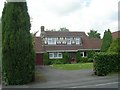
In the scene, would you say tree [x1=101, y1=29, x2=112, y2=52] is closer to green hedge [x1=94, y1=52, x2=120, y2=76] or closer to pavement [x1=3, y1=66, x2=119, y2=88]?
green hedge [x1=94, y1=52, x2=120, y2=76]

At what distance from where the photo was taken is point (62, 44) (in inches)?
2263

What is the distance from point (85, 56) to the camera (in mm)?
56656

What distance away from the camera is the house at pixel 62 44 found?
55.6 meters

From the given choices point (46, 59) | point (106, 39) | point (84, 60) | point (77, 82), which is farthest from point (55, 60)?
point (77, 82)

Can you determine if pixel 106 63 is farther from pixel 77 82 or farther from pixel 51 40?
pixel 51 40

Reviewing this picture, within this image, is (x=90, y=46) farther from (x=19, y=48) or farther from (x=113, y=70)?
(x=19, y=48)

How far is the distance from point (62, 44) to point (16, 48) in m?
34.7

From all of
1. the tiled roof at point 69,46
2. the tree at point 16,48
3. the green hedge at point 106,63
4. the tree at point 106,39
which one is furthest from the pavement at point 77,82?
the tiled roof at point 69,46

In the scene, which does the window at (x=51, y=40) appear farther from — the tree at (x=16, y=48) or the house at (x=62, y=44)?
the tree at (x=16, y=48)

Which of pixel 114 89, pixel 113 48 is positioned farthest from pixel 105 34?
pixel 114 89

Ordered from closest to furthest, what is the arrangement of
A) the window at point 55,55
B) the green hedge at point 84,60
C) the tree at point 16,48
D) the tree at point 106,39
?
the tree at point 16,48
the tree at point 106,39
the green hedge at point 84,60
the window at point 55,55

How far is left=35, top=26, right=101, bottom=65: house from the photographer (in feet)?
182

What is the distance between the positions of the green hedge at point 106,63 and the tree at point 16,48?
21.8 feet

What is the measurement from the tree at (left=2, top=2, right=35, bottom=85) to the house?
3037cm
